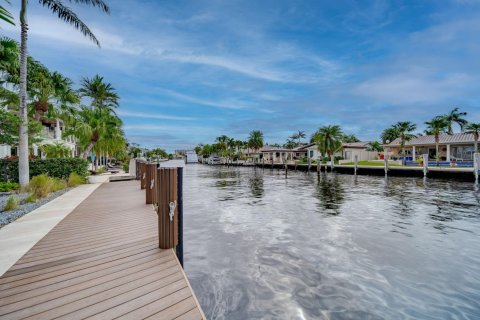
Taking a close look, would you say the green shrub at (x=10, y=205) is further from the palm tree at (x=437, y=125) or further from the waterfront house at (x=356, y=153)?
the waterfront house at (x=356, y=153)

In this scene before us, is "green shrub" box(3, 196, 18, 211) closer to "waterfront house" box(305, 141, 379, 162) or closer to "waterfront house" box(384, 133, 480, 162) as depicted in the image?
"waterfront house" box(384, 133, 480, 162)

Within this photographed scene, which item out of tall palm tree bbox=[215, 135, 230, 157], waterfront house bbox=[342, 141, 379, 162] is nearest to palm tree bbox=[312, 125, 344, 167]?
waterfront house bbox=[342, 141, 379, 162]

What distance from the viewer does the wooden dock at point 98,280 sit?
10.1 ft

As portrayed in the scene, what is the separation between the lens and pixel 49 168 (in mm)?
18500

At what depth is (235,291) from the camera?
5363mm

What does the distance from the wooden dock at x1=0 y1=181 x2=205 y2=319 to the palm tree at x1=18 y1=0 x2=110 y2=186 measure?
428 inches

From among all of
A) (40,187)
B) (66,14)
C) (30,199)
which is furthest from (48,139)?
(30,199)

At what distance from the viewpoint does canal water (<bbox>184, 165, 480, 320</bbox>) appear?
485 centimetres

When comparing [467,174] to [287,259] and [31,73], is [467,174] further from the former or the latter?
[31,73]

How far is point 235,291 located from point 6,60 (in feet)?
A: 64.3

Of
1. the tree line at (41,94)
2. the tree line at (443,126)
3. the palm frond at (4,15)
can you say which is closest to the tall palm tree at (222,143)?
the tree line at (443,126)

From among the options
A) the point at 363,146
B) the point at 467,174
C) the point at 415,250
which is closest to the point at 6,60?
the point at 415,250

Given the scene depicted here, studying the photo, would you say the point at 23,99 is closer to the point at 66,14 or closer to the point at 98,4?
the point at 66,14

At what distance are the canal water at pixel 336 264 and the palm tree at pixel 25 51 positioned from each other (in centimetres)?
1042
